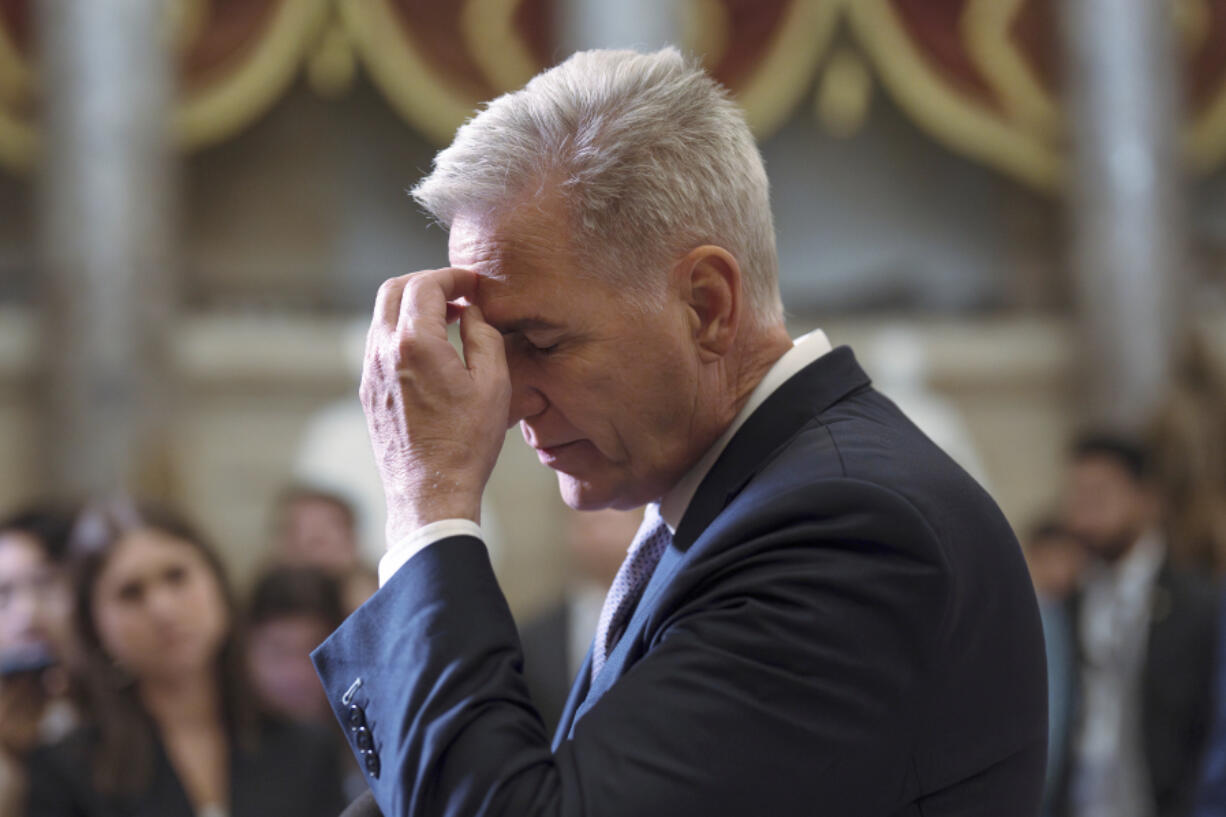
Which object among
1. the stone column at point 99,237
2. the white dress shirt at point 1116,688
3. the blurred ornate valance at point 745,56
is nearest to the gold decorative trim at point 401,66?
the blurred ornate valance at point 745,56

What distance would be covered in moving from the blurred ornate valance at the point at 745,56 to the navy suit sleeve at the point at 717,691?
6.49 meters

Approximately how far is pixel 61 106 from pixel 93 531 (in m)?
4.34

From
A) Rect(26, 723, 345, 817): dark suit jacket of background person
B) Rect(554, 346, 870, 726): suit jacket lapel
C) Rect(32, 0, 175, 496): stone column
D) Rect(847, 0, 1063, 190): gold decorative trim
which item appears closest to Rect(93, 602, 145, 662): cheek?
Rect(26, 723, 345, 817): dark suit jacket of background person

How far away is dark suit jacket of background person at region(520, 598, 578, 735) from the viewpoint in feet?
14.0

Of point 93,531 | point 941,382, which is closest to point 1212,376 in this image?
point 93,531

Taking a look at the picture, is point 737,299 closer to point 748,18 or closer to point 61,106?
point 61,106

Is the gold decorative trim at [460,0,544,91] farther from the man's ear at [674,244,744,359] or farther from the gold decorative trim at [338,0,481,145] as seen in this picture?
the man's ear at [674,244,744,359]

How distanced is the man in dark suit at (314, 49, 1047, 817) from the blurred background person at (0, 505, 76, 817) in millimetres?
1807

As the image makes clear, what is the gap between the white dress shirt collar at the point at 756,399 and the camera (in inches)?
61.1

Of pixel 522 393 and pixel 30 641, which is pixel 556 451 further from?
pixel 30 641

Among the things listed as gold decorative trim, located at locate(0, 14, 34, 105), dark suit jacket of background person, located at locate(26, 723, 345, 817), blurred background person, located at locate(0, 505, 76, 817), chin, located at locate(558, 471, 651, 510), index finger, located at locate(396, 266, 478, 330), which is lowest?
dark suit jacket of background person, located at locate(26, 723, 345, 817)

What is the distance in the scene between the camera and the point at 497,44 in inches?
311

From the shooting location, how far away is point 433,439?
1.42 m

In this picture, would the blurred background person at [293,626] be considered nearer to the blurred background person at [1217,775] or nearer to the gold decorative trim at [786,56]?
the blurred background person at [1217,775]
